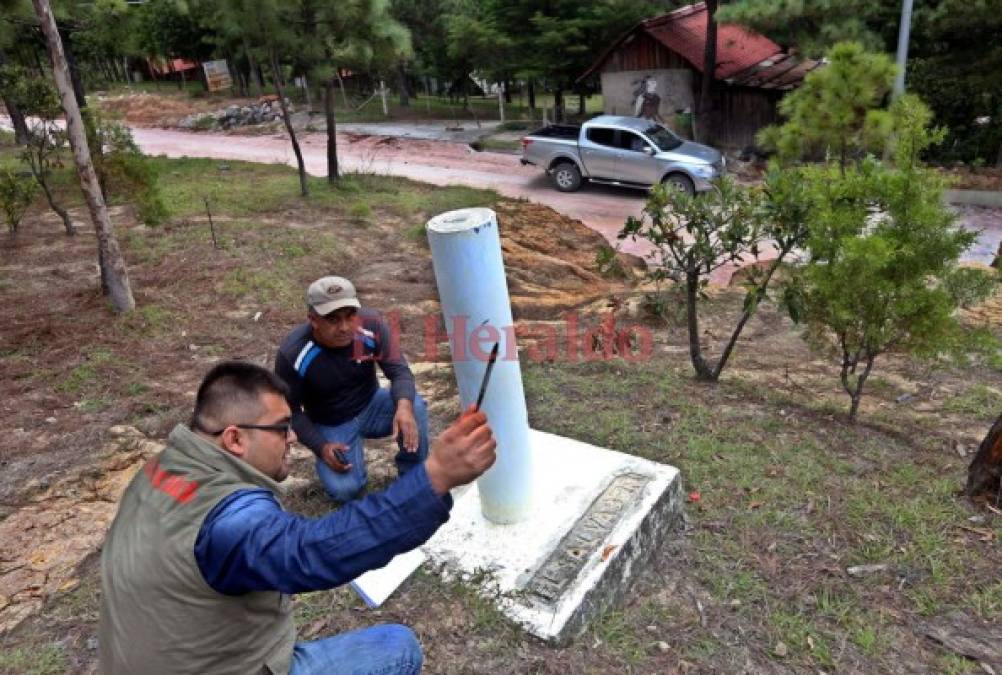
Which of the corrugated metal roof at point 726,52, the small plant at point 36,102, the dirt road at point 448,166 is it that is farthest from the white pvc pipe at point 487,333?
the corrugated metal roof at point 726,52

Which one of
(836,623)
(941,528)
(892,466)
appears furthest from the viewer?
(892,466)

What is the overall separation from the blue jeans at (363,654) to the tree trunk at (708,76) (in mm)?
15615

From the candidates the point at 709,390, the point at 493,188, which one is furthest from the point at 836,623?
the point at 493,188

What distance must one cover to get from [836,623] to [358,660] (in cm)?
188

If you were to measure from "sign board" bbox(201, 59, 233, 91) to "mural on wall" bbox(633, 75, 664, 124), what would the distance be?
21565 millimetres

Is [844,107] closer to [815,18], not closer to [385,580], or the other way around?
[815,18]

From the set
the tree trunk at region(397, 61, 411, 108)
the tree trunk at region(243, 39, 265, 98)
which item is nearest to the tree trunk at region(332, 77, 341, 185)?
the tree trunk at region(397, 61, 411, 108)

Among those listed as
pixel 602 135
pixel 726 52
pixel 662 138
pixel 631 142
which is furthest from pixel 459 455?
pixel 726 52

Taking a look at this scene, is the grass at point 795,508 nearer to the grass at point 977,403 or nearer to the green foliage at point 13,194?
the grass at point 977,403

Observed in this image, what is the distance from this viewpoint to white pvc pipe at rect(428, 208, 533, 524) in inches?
105

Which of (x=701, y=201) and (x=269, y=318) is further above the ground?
(x=701, y=201)

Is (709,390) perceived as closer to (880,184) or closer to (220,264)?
(880,184)

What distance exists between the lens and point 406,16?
24172 millimetres

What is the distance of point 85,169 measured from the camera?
6434 mm
